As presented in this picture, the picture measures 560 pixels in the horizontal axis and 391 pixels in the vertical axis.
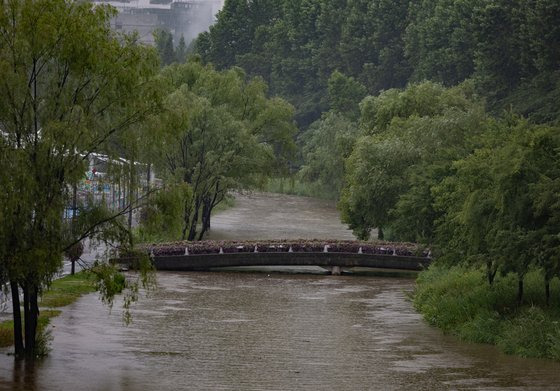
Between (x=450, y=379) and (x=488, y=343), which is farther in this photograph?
(x=488, y=343)

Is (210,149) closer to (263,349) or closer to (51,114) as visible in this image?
(263,349)

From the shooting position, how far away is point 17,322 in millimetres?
34781

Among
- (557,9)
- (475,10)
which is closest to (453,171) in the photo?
(557,9)

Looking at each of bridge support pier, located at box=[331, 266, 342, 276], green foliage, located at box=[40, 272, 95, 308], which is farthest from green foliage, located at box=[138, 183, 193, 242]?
bridge support pier, located at box=[331, 266, 342, 276]

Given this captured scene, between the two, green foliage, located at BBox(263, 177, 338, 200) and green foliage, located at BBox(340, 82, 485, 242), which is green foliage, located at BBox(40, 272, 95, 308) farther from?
green foliage, located at BBox(263, 177, 338, 200)

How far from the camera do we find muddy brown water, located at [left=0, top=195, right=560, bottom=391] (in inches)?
1382

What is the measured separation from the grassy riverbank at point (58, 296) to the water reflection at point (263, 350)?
2.17 ft

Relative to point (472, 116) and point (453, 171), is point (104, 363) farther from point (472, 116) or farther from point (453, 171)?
point (472, 116)

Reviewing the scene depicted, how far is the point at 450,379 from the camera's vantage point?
36.5 metres

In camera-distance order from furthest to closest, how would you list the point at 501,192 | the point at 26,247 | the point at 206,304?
the point at 206,304 → the point at 501,192 → the point at 26,247

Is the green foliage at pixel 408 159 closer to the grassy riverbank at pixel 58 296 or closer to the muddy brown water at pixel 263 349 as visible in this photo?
the muddy brown water at pixel 263 349

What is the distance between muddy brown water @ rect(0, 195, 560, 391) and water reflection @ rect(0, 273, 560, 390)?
33mm

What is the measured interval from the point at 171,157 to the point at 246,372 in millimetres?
40476

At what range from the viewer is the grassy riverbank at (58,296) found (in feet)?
134
